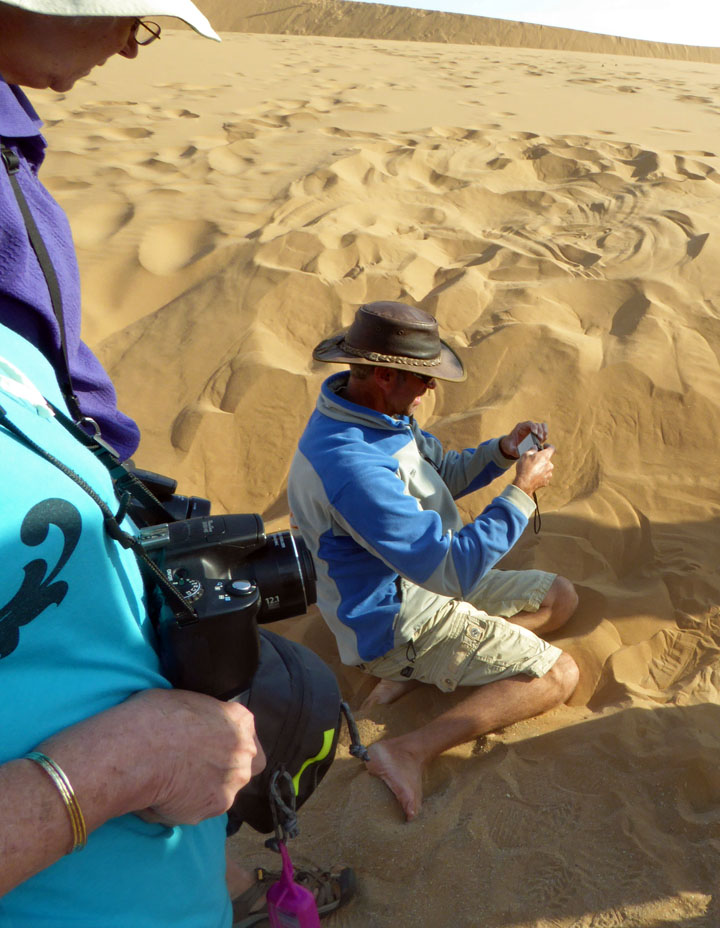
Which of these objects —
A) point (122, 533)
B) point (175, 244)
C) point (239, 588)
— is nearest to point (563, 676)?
point (239, 588)

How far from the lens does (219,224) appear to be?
5.85m

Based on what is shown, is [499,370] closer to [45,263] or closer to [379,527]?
[379,527]

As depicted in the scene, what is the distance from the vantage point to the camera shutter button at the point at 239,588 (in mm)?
1234

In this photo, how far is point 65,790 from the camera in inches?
36.6

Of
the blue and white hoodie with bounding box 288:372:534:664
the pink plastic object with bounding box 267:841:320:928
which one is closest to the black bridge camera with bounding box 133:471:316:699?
the pink plastic object with bounding box 267:841:320:928

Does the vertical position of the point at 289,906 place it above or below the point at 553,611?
above

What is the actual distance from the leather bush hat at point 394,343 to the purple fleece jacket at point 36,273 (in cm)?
87

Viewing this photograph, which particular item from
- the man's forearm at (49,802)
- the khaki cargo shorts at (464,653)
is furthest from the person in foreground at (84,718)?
the khaki cargo shorts at (464,653)

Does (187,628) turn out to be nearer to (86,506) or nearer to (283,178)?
(86,506)

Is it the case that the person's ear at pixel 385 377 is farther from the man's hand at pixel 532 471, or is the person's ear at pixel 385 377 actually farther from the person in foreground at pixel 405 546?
the man's hand at pixel 532 471

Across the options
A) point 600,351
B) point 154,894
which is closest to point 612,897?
point 154,894

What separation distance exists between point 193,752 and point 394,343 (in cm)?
166

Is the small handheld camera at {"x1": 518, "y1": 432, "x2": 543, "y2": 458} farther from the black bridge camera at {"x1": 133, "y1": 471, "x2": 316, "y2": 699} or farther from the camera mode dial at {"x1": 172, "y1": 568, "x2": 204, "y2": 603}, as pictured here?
the camera mode dial at {"x1": 172, "y1": 568, "x2": 204, "y2": 603}

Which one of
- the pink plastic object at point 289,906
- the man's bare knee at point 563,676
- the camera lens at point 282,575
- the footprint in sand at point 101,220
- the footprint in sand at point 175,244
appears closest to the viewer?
the camera lens at point 282,575
